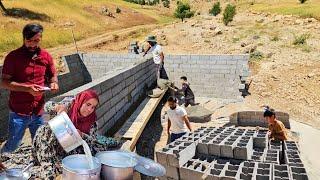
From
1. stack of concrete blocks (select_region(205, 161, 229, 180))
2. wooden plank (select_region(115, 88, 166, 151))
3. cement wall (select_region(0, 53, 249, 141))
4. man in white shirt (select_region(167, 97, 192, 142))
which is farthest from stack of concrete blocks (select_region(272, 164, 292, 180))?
cement wall (select_region(0, 53, 249, 141))

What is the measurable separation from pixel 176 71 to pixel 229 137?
6.61m

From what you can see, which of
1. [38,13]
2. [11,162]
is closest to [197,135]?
[11,162]

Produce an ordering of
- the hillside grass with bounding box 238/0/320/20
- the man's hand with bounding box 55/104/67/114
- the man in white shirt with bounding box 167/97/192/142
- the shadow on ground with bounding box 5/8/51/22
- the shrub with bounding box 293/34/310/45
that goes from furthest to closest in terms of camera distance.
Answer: the shadow on ground with bounding box 5/8/51/22, the hillside grass with bounding box 238/0/320/20, the shrub with bounding box 293/34/310/45, the man in white shirt with bounding box 167/97/192/142, the man's hand with bounding box 55/104/67/114

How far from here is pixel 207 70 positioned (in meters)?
13.5

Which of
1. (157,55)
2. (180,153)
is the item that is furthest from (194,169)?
(157,55)

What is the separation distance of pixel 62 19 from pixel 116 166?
40102mm

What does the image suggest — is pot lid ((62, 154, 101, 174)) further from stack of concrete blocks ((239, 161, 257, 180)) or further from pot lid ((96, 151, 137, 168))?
stack of concrete blocks ((239, 161, 257, 180))

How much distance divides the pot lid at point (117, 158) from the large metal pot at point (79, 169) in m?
0.14

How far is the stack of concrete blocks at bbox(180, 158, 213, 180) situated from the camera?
19.0ft

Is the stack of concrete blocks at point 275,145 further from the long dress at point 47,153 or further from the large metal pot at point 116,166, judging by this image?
the large metal pot at point 116,166

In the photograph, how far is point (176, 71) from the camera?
1378 centimetres

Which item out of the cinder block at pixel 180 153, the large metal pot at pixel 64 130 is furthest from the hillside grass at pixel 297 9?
the large metal pot at pixel 64 130

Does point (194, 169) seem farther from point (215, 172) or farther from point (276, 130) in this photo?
point (276, 130)

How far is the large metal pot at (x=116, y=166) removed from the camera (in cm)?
303
